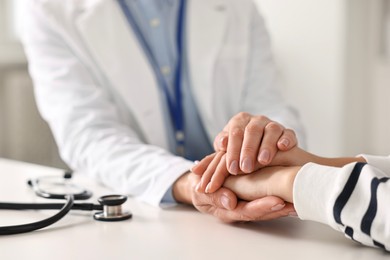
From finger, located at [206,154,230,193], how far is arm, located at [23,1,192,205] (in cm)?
13

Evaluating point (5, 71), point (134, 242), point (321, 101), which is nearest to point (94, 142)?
point (134, 242)

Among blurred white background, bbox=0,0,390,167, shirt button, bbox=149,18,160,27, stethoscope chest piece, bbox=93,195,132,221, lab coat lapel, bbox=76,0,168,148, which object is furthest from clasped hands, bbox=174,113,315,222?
blurred white background, bbox=0,0,390,167

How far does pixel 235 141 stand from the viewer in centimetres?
87

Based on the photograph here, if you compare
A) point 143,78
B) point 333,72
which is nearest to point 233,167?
point 143,78

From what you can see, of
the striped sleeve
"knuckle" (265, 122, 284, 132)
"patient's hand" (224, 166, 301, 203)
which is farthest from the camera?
"knuckle" (265, 122, 284, 132)

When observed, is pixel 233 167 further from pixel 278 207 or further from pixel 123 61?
pixel 123 61

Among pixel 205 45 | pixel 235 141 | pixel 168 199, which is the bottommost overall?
pixel 168 199

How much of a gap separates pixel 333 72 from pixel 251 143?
68.5 inches

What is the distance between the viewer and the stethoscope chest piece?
852mm

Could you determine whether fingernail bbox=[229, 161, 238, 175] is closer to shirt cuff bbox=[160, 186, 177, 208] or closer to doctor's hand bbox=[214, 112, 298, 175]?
doctor's hand bbox=[214, 112, 298, 175]

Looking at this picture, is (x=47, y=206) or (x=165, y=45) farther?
(x=165, y=45)

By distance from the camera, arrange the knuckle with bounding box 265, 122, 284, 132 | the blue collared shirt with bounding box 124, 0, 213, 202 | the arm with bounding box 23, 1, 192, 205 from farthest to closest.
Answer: the blue collared shirt with bounding box 124, 0, 213, 202 < the arm with bounding box 23, 1, 192, 205 < the knuckle with bounding box 265, 122, 284, 132

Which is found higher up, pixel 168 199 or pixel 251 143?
pixel 251 143

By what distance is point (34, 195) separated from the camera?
102 centimetres
